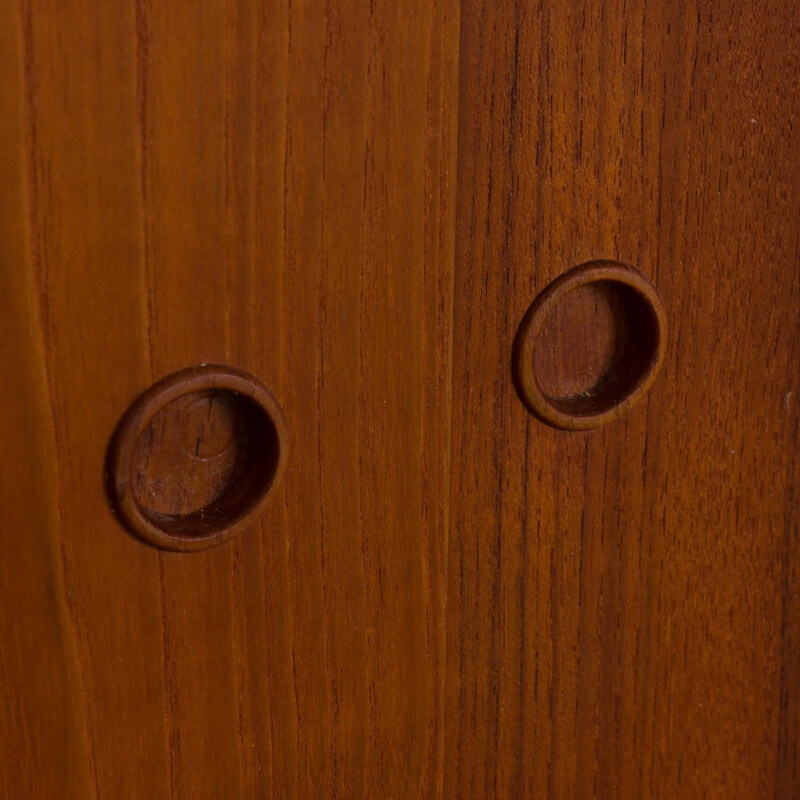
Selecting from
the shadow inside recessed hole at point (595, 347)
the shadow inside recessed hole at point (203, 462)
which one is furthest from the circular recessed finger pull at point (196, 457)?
the shadow inside recessed hole at point (595, 347)

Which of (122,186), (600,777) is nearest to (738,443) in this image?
(600,777)

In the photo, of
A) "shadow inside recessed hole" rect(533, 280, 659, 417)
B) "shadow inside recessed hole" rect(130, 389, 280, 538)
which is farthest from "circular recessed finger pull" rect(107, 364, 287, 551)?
"shadow inside recessed hole" rect(533, 280, 659, 417)

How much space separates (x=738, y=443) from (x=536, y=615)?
11cm

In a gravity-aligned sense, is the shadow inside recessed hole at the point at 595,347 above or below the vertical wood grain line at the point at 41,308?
above

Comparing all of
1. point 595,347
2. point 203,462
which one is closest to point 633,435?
point 595,347

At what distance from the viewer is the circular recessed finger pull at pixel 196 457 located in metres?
0.26

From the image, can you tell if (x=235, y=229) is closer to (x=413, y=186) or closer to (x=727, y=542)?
(x=413, y=186)

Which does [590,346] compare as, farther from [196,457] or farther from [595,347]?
[196,457]

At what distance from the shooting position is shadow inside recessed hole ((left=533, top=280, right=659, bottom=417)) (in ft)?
1.11

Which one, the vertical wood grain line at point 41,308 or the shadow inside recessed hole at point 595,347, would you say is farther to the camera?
the shadow inside recessed hole at point 595,347

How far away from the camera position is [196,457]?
0.92ft

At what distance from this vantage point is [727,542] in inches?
15.5

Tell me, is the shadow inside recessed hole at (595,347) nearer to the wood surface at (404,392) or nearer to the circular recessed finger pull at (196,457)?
the wood surface at (404,392)

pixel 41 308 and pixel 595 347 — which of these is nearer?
pixel 41 308
